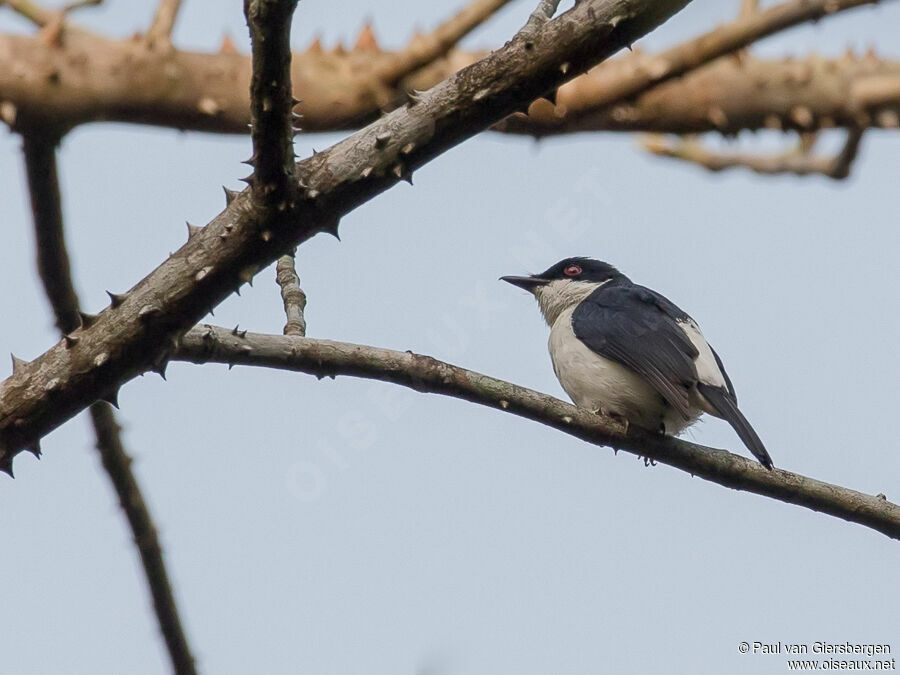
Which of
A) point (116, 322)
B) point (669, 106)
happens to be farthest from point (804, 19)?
point (116, 322)

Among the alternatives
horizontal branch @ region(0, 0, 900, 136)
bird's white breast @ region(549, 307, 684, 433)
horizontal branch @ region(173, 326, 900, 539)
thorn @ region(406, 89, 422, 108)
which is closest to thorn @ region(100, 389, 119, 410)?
horizontal branch @ region(173, 326, 900, 539)

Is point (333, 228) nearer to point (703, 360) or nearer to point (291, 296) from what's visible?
point (291, 296)

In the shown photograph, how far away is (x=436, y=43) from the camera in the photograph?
3848 millimetres

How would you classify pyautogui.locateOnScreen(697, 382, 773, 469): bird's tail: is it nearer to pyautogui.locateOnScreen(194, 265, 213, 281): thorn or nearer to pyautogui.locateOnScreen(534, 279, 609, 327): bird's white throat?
pyautogui.locateOnScreen(534, 279, 609, 327): bird's white throat

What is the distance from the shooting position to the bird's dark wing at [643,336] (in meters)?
5.74

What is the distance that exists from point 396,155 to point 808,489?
2144mm

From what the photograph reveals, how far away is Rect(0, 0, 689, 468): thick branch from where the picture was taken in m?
2.50

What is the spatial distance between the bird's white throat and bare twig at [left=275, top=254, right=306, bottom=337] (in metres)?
3.36

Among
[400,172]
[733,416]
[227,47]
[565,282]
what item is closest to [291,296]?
[227,47]

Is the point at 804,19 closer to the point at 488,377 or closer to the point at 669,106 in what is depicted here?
the point at 669,106

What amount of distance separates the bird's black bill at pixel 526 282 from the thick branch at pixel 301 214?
5181mm

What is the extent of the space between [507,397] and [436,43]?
1328 millimetres

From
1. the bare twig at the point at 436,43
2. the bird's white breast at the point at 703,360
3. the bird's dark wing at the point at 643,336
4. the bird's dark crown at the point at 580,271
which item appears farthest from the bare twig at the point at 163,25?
the bird's dark crown at the point at 580,271

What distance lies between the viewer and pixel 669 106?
4.22m
